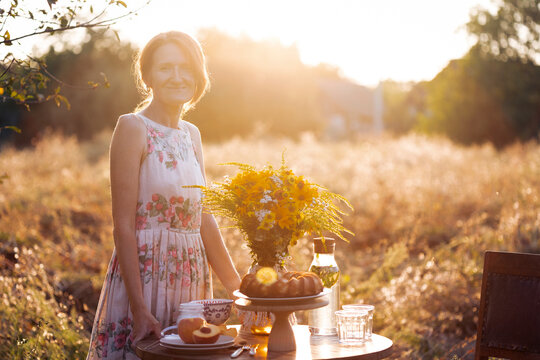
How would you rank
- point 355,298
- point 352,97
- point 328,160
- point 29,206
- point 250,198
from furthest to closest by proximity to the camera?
point 352,97 → point 328,160 → point 29,206 → point 355,298 → point 250,198

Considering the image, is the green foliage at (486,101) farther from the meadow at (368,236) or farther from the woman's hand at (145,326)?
the woman's hand at (145,326)

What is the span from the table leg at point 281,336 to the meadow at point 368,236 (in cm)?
41

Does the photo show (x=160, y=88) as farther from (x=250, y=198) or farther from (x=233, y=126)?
(x=233, y=126)

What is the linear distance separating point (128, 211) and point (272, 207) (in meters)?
0.71

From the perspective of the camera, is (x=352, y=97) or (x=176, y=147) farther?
(x=352, y=97)

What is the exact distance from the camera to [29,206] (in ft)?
32.7

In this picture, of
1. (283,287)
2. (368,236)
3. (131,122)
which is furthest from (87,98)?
(283,287)

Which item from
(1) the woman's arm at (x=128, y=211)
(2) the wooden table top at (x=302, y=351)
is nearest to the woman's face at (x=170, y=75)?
(1) the woman's arm at (x=128, y=211)

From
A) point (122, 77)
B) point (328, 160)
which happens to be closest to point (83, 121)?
point (122, 77)

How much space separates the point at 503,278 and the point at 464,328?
329cm

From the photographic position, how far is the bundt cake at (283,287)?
2309 millimetres

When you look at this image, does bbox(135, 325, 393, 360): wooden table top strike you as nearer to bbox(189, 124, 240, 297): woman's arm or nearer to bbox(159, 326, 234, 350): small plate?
bbox(159, 326, 234, 350): small plate

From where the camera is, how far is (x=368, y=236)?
363 inches

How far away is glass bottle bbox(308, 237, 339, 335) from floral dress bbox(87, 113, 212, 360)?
595 millimetres
